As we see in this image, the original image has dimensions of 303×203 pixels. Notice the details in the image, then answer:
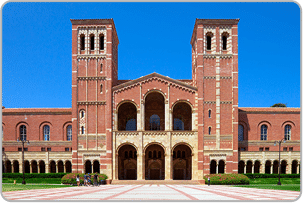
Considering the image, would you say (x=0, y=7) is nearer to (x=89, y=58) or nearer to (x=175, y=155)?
(x=89, y=58)

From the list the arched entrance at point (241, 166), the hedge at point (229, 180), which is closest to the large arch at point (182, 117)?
the arched entrance at point (241, 166)

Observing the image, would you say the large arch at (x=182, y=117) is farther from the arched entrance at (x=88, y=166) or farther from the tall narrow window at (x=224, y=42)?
the arched entrance at (x=88, y=166)

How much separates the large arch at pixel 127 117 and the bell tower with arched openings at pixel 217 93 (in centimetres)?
1236

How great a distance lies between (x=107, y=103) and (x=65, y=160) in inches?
482

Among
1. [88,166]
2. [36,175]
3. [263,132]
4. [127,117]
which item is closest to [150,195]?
[88,166]

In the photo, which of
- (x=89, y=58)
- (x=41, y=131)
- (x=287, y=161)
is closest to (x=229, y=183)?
(x=287, y=161)

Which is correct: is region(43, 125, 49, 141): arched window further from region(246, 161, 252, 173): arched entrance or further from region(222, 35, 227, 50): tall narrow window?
region(246, 161, 252, 173): arched entrance

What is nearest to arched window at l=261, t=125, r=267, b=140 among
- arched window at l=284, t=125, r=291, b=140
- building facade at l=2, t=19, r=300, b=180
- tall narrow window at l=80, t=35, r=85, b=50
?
building facade at l=2, t=19, r=300, b=180

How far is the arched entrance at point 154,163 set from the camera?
53031mm

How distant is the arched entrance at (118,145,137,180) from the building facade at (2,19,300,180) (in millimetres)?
170

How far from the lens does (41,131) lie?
54344mm

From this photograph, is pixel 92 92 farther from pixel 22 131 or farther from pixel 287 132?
pixel 287 132

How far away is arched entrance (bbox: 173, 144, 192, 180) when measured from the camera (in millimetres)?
53188

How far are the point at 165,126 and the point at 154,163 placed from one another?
8.18m
